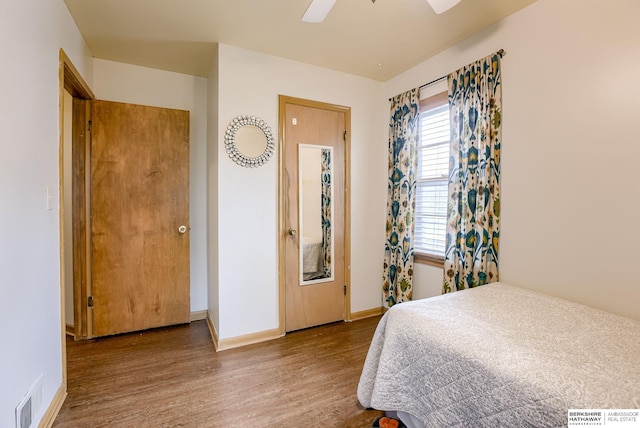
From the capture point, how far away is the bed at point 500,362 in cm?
95

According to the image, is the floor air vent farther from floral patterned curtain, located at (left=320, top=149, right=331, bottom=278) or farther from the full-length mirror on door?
floral patterned curtain, located at (left=320, top=149, right=331, bottom=278)

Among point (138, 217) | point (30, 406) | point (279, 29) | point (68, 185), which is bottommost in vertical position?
point (30, 406)

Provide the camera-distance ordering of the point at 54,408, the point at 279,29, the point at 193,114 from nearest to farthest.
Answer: the point at 54,408, the point at 279,29, the point at 193,114

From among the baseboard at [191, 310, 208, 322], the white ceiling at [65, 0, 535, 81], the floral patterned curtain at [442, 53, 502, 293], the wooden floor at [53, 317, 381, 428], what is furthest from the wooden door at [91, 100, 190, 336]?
the floral patterned curtain at [442, 53, 502, 293]

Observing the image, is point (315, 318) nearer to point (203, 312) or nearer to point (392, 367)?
point (203, 312)

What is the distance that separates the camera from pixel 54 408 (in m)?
1.65

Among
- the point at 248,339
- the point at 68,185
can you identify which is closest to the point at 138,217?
the point at 68,185

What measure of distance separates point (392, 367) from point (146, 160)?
8.98 ft

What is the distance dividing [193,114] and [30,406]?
2.59 metres

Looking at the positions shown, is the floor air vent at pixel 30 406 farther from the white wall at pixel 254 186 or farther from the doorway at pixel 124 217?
the doorway at pixel 124 217

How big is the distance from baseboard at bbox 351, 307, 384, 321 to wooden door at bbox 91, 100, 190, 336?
1.73 meters

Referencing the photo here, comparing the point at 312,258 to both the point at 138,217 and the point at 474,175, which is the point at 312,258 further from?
the point at 138,217

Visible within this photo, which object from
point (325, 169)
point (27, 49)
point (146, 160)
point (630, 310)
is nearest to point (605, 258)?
point (630, 310)

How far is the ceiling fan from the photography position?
1402 millimetres
